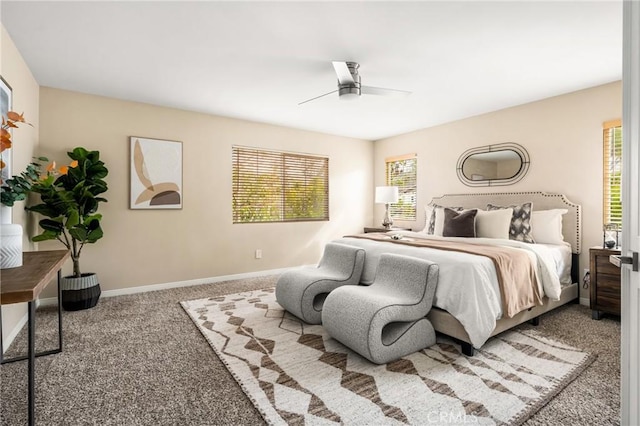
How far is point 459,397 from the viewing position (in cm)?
187

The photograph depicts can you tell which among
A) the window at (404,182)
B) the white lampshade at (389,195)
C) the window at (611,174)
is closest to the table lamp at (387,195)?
the white lampshade at (389,195)

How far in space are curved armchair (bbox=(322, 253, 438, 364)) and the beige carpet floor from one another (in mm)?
816

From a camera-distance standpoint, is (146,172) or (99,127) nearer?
(99,127)

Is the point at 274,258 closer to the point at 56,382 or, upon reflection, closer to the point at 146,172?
the point at 146,172

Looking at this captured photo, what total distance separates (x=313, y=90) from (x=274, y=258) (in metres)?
2.74

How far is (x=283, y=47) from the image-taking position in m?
2.69

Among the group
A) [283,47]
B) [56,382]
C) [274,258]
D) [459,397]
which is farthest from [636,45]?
[274,258]

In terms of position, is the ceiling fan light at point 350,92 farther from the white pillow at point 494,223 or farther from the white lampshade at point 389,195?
the white lampshade at point 389,195

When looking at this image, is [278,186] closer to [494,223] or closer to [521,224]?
[494,223]

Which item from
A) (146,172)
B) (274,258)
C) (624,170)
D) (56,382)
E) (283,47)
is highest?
(283,47)

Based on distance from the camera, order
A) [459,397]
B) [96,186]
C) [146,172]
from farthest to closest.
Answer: [146,172], [96,186], [459,397]

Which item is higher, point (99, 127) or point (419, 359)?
point (99, 127)

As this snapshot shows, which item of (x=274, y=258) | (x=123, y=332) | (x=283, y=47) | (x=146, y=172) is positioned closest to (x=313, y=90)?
Result: (x=283, y=47)

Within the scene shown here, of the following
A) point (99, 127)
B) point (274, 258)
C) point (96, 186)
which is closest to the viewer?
point (96, 186)
